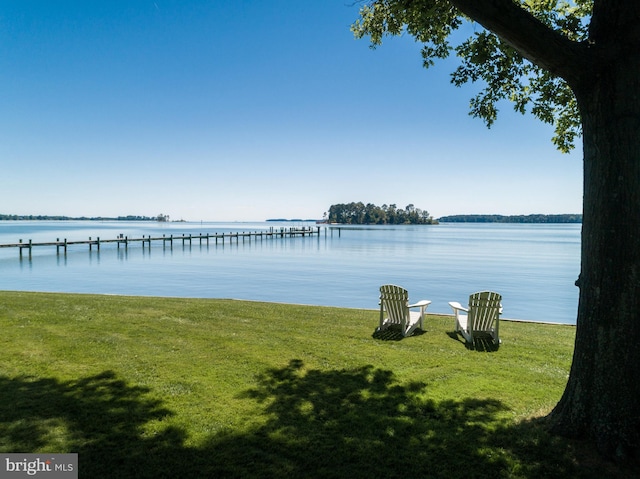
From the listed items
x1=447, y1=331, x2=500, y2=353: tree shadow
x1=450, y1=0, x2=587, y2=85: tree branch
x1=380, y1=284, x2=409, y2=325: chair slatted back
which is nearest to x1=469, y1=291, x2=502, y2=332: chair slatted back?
x1=447, y1=331, x2=500, y2=353: tree shadow

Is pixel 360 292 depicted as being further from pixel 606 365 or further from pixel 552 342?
pixel 606 365

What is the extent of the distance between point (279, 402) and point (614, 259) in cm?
374

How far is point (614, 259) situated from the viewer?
12.0ft

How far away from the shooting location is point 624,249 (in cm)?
362

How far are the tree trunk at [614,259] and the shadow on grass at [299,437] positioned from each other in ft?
1.63

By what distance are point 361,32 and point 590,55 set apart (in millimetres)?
5525

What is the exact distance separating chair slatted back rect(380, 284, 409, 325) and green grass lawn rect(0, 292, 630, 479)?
0.63m

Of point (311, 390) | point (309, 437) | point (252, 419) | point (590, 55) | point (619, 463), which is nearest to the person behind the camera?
point (619, 463)

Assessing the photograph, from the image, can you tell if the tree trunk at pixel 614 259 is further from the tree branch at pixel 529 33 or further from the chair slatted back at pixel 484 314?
the chair slatted back at pixel 484 314

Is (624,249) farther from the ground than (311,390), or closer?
farther from the ground

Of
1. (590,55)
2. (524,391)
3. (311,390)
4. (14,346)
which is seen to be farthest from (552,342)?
(14,346)

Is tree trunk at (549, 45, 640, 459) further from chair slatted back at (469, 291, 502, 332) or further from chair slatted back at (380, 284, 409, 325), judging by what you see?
chair slatted back at (380, 284, 409, 325)

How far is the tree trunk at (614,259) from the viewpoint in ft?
11.9

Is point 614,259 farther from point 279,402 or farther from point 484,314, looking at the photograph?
point 484,314
